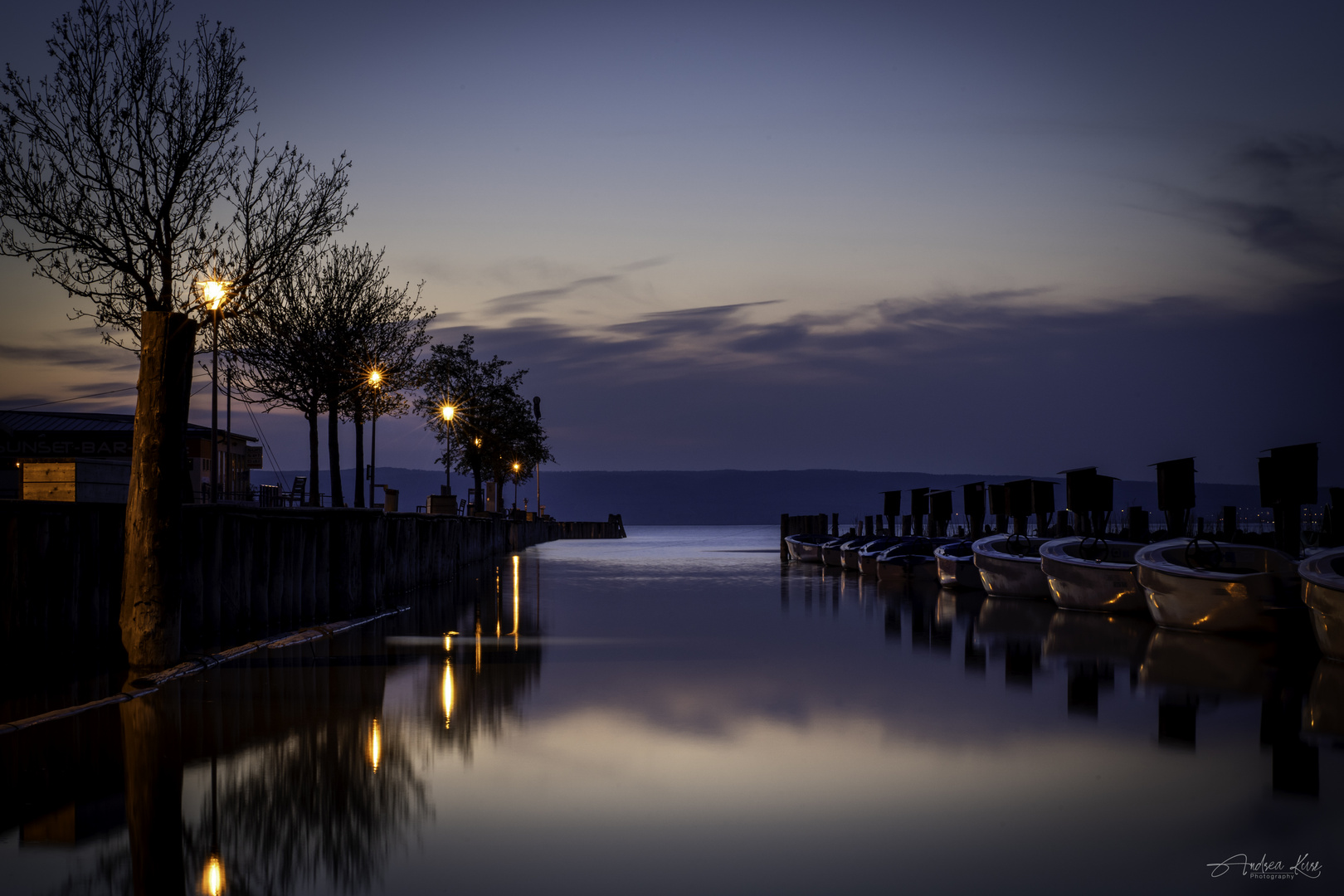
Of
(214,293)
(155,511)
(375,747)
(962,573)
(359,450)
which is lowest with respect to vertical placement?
(962,573)

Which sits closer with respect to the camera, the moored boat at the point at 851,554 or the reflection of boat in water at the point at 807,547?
the moored boat at the point at 851,554

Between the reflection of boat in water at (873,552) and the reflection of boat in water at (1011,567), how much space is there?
10.7 metres

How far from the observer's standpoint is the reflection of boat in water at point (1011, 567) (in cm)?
2931

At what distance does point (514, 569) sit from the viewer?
48.7 metres

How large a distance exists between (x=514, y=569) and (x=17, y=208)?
3440cm

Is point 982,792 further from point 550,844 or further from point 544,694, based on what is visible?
point 544,694

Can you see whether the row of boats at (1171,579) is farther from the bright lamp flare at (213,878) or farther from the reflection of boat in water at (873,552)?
the bright lamp flare at (213,878)

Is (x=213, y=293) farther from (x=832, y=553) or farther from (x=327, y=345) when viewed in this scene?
(x=832, y=553)

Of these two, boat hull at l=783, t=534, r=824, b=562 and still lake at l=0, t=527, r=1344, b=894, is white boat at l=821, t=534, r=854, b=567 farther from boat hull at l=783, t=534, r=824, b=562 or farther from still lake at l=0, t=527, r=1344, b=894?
still lake at l=0, t=527, r=1344, b=894

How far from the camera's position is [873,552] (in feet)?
146

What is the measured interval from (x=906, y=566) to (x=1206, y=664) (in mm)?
24653

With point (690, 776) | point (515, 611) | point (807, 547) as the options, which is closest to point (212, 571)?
point (515, 611)

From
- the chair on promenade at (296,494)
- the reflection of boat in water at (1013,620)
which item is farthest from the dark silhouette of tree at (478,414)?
the reflection of boat in water at (1013,620)

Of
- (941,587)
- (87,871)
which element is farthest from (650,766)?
(941,587)
